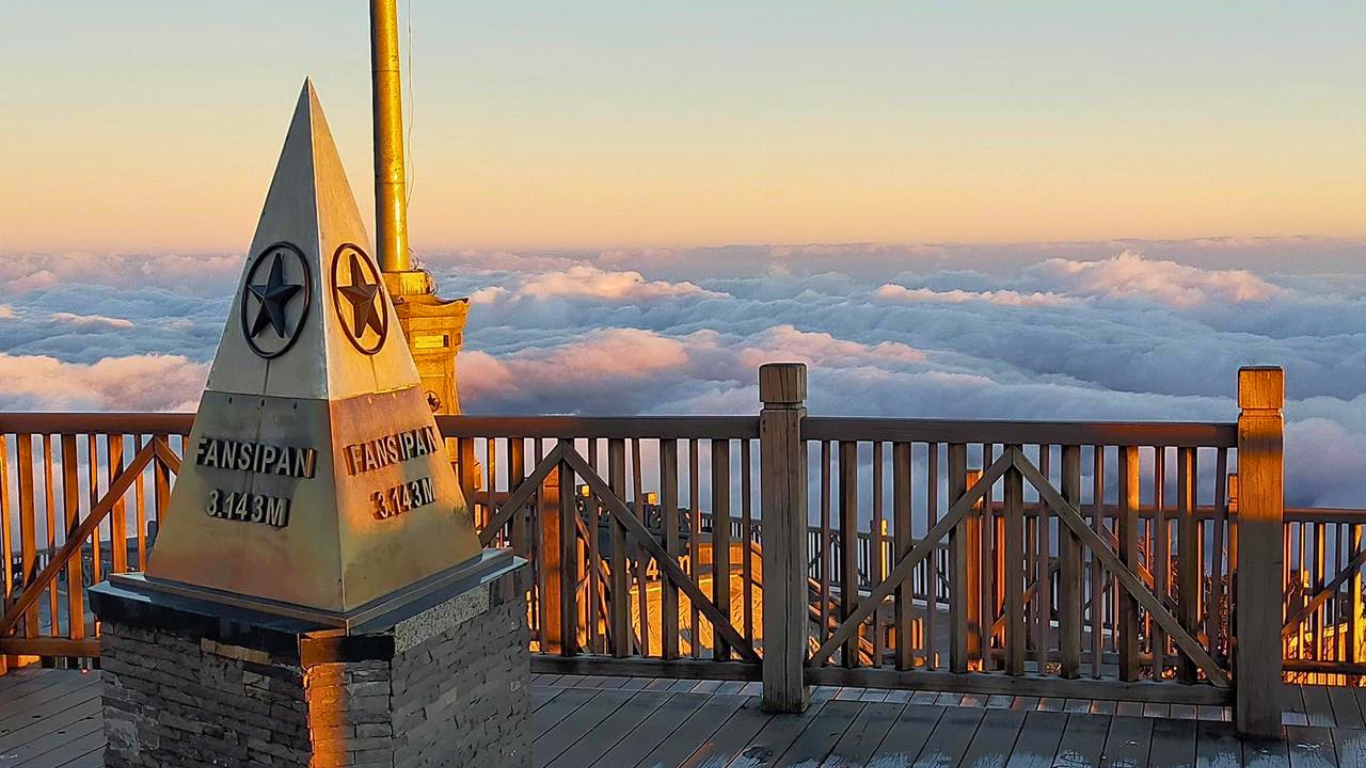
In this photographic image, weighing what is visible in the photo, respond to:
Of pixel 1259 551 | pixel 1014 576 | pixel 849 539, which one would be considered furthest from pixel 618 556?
pixel 1259 551

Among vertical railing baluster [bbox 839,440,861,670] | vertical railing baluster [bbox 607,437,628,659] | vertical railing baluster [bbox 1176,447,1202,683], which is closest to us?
vertical railing baluster [bbox 1176,447,1202,683]

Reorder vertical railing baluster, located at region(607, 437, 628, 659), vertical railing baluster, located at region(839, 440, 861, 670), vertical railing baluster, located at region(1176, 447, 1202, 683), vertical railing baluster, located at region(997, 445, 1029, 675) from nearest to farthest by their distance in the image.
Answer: vertical railing baluster, located at region(1176, 447, 1202, 683) → vertical railing baluster, located at region(997, 445, 1029, 675) → vertical railing baluster, located at region(839, 440, 861, 670) → vertical railing baluster, located at region(607, 437, 628, 659)

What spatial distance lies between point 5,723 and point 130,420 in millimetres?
1279

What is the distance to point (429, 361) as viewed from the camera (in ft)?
52.8

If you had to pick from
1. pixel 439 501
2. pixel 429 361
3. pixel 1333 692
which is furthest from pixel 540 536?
pixel 429 361

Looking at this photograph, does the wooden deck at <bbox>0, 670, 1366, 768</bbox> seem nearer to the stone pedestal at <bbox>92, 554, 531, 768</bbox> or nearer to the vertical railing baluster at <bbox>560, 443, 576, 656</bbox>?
the vertical railing baluster at <bbox>560, 443, 576, 656</bbox>

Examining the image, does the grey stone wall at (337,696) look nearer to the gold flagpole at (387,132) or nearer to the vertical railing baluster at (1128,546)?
the vertical railing baluster at (1128,546)

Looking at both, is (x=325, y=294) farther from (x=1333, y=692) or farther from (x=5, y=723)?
(x=1333, y=692)

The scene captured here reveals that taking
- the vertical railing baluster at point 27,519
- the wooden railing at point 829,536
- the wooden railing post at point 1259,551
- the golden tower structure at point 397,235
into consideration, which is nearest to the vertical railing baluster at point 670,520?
the wooden railing at point 829,536

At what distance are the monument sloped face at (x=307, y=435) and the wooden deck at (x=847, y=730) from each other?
1.40 metres

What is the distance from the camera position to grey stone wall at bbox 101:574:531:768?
368cm

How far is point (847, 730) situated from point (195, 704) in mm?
2399

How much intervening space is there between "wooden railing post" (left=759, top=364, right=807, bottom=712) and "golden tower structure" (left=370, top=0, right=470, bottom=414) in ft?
32.5

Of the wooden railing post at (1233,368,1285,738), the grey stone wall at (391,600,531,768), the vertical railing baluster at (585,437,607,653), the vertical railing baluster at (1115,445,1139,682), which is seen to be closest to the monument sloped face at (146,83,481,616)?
the grey stone wall at (391,600,531,768)
